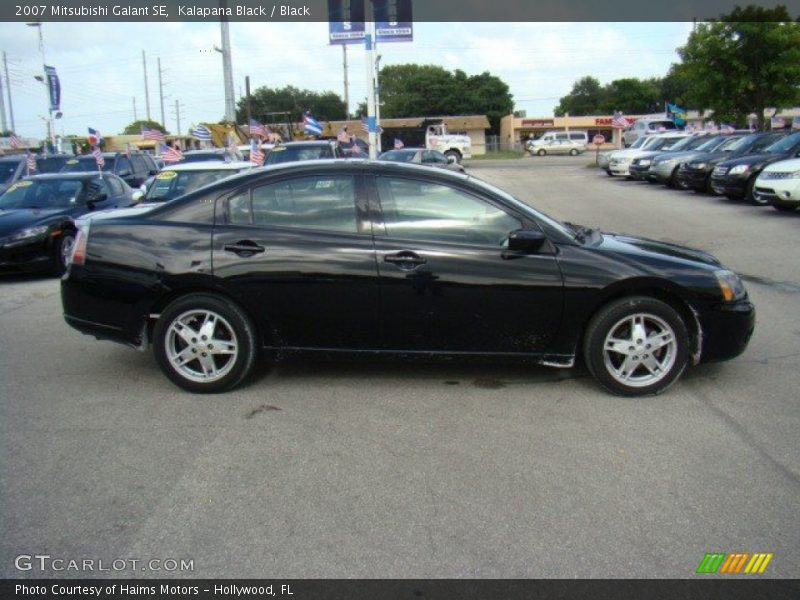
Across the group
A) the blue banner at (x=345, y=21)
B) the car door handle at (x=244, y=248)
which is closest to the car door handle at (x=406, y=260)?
→ the car door handle at (x=244, y=248)

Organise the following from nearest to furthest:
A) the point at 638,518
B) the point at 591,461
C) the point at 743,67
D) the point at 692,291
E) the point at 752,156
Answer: the point at 638,518 < the point at 591,461 < the point at 692,291 < the point at 752,156 < the point at 743,67

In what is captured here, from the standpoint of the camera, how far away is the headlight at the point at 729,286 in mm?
4954

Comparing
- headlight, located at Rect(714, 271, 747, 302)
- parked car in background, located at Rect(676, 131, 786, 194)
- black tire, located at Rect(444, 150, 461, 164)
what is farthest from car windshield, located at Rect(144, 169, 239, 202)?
black tire, located at Rect(444, 150, 461, 164)

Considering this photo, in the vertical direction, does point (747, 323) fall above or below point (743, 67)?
below

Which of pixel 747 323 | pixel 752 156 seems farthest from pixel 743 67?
pixel 747 323

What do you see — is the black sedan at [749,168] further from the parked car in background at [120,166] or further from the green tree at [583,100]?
the green tree at [583,100]

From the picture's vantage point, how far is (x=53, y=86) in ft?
105

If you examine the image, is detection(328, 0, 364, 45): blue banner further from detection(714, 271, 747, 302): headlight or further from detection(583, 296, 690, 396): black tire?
detection(583, 296, 690, 396): black tire

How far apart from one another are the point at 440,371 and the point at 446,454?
149 cm

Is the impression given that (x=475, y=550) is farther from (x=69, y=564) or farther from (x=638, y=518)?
(x=69, y=564)

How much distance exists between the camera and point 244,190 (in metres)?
5.17

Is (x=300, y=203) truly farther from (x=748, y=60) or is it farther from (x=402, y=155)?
(x=748, y=60)

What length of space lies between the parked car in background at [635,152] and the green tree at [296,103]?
2638 inches

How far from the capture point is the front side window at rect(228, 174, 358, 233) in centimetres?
508
